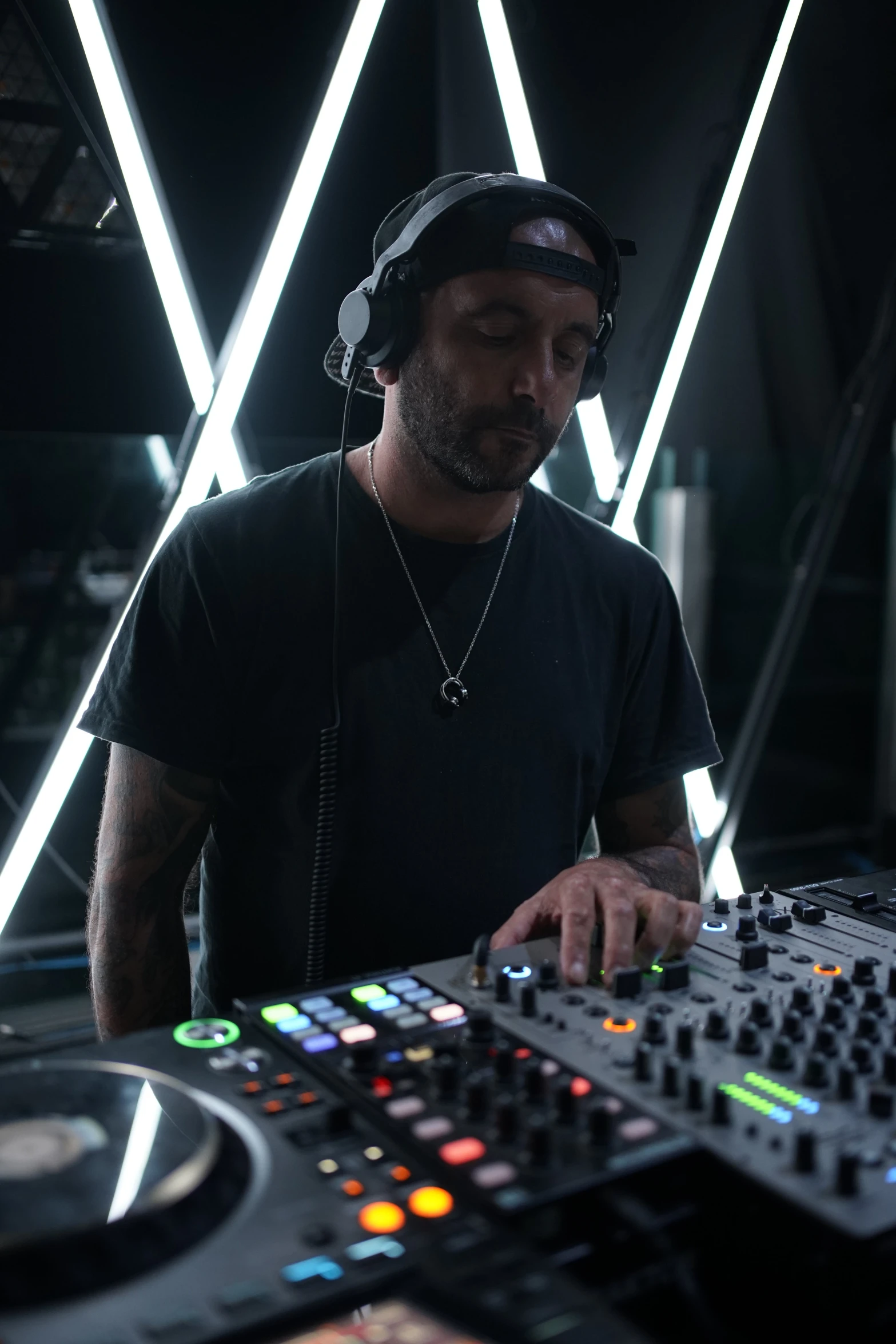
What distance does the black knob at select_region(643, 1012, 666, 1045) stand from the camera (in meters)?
0.72

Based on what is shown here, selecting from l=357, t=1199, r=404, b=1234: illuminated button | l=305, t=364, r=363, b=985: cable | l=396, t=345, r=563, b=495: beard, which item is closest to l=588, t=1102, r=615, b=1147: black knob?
l=357, t=1199, r=404, b=1234: illuminated button

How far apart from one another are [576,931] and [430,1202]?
35cm

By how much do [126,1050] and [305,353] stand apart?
1645 mm

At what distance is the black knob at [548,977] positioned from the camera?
816mm

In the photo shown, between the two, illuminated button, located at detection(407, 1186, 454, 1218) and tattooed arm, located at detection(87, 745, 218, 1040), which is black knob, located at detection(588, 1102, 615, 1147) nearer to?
illuminated button, located at detection(407, 1186, 454, 1218)

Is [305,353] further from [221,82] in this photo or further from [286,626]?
[286,626]

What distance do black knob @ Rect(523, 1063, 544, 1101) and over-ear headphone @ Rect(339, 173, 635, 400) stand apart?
904 millimetres

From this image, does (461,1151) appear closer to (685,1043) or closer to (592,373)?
(685,1043)

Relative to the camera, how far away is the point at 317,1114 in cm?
63

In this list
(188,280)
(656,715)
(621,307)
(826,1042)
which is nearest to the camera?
(826,1042)

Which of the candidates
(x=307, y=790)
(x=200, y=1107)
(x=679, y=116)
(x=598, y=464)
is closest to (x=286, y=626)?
(x=307, y=790)

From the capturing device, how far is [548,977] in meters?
0.82

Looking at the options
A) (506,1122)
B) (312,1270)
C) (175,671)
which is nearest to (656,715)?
(175,671)

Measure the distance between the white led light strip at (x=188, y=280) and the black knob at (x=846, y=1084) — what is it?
4.99 feet
